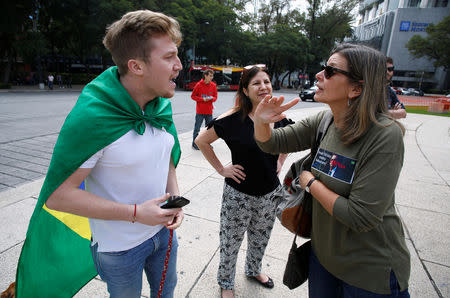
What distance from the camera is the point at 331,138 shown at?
1415 mm

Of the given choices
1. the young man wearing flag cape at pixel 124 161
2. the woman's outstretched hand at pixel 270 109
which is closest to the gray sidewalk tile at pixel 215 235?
the young man wearing flag cape at pixel 124 161

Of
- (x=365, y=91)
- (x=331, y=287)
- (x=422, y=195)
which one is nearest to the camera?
(x=365, y=91)

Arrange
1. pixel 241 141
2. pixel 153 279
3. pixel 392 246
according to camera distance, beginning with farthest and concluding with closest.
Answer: pixel 241 141, pixel 153 279, pixel 392 246

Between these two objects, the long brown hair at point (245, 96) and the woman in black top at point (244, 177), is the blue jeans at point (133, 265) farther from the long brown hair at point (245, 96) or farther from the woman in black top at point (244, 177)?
the long brown hair at point (245, 96)

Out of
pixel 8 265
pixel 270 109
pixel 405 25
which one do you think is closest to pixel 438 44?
pixel 405 25

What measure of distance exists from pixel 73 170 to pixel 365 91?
1390 millimetres

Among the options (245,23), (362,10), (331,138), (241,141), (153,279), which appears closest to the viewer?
(331,138)

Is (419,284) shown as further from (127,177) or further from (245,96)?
(127,177)

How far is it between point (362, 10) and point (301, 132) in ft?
303

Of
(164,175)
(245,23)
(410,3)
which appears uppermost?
(410,3)

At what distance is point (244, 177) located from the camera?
2080mm

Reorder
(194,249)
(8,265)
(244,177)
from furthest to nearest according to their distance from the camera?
(194,249) < (8,265) < (244,177)

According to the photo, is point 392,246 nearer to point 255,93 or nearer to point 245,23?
point 255,93

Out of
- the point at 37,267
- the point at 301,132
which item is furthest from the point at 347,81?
the point at 37,267
